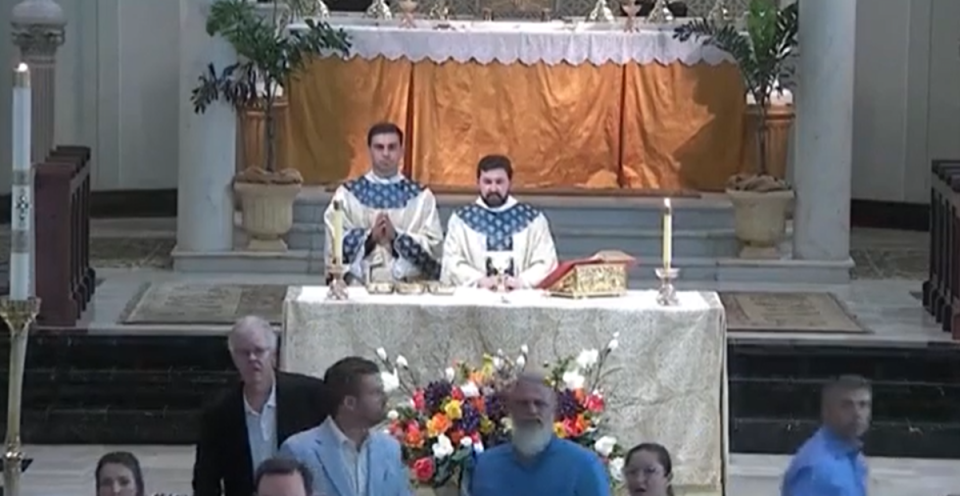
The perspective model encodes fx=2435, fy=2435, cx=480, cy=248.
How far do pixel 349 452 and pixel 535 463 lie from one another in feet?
1.96

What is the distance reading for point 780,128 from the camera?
55.9 ft

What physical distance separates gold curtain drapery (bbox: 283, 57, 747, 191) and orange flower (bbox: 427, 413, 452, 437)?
7.52 metres

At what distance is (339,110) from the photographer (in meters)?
17.0

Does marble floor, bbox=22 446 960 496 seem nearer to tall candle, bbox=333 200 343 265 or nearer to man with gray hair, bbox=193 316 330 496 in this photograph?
tall candle, bbox=333 200 343 265

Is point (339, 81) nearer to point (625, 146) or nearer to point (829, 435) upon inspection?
point (625, 146)

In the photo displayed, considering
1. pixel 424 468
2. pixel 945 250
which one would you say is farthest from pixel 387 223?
pixel 945 250

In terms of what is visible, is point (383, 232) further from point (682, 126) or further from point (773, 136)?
point (773, 136)

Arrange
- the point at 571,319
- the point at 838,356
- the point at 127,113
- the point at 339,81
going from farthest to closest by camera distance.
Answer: the point at 127,113 → the point at 339,81 → the point at 838,356 → the point at 571,319

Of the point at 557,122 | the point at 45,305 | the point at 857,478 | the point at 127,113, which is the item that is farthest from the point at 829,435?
the point at 127,113

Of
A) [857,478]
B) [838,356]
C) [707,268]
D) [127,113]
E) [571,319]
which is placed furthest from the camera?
[127,113]

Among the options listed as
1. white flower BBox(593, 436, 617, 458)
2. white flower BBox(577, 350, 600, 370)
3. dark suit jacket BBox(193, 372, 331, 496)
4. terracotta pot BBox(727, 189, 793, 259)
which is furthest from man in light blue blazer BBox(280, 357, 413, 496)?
terracotta pot BBox(727, 189, 793, 259)

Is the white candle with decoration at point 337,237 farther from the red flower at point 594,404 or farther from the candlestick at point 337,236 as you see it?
the red flower at point 594,404

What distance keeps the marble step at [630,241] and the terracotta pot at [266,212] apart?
0.22 metres

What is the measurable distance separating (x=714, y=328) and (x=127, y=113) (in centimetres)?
954
